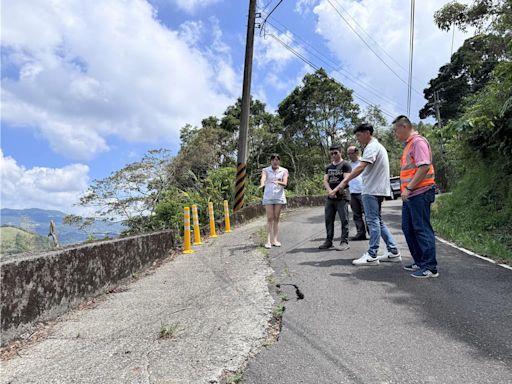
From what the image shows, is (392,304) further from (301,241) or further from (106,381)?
(301,241)

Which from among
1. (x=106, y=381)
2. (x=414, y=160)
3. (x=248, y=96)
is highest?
(x=248, y=96)

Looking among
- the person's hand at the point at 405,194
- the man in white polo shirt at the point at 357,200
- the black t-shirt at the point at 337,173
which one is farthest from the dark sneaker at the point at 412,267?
the man in white polo shirt at the point at 357,200

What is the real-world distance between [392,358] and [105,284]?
3.76 m

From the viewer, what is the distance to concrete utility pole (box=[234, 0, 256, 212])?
13.4m

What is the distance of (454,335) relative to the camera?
305 centimetres

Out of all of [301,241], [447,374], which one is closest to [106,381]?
[447,374]

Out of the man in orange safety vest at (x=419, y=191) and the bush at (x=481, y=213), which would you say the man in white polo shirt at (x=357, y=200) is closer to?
the bush at (x=481, y=213)

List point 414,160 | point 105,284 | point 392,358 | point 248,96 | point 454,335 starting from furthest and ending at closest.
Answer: point 248,96 → point 105,284 → point 414,160 → point 454,335 → point 392,358

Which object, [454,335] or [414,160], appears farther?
[414,160]

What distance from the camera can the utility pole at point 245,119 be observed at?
13406 mm

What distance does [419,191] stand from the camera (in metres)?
4.62

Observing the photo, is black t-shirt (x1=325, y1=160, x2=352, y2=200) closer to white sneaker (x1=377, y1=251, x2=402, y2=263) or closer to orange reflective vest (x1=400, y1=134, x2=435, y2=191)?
white sneaker (x1=377, y1=251, x2=402, y2=263)

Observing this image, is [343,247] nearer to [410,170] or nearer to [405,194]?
[405,194]

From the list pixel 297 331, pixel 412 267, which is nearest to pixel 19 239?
pixel 297 331
